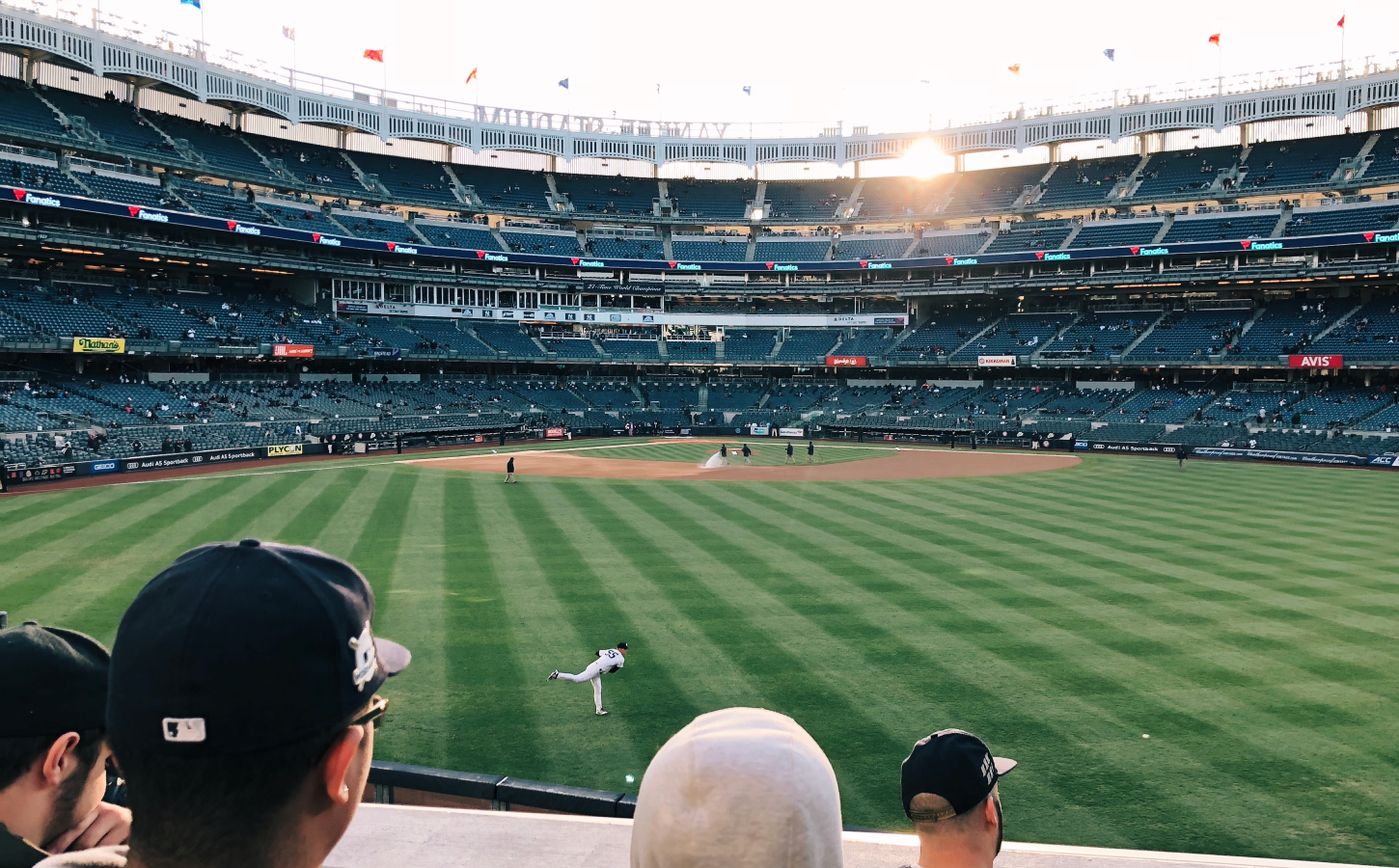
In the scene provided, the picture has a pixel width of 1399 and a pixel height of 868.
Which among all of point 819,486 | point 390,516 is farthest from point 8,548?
point 819,486

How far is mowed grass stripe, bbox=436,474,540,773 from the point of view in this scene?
37.2 ft

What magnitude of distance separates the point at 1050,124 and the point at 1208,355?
94.8ft

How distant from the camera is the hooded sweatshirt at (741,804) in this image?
6.97 feet

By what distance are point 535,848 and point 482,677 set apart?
755cm

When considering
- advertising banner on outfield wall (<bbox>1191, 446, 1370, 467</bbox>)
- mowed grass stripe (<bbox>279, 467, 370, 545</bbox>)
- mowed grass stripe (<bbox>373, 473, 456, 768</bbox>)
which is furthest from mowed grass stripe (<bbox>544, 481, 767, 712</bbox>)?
advertising banner on outfield wall (<bbox>1191, 446, 1370, 467</bbox>)

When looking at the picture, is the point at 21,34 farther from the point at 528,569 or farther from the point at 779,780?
the point at 779,780

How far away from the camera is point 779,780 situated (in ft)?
7.04

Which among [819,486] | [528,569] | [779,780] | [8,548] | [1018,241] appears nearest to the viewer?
[779,780]

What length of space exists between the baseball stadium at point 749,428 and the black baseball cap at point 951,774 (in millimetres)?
221

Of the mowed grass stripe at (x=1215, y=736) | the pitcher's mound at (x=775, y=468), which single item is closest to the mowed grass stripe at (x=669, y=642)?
the mowed grass stripe at (x=1215, y=736)

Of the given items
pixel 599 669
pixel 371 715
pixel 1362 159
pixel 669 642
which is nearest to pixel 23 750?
pixel 371 715

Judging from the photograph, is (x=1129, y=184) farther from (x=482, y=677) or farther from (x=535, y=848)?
(x=535, y=848)

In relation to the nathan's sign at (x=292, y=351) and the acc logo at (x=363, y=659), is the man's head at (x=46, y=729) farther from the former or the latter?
the nathan's sign at (x=292, y=351)

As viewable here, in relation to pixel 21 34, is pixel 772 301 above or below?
below
